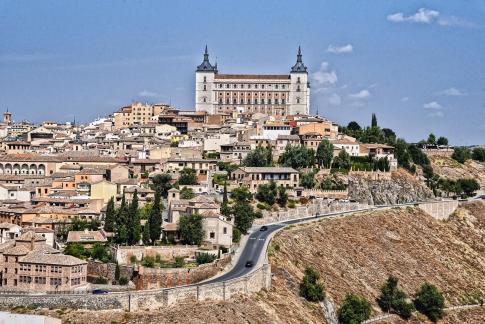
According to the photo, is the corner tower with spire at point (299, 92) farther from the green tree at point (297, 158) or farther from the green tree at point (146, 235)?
the green tree at point (146, 235)

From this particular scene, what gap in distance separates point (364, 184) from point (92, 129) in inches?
1792

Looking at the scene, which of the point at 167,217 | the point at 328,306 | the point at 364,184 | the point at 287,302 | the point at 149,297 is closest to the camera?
the point at 149,297

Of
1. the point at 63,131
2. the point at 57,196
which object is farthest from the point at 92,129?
the point at 57,196

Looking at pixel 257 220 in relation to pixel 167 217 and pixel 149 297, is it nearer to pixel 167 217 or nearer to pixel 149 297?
pixel 167 217

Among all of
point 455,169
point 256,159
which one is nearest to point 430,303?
point 256,159

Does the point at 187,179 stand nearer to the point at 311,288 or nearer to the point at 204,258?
the point at 311,288

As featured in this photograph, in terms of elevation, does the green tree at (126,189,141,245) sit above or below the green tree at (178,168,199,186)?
below

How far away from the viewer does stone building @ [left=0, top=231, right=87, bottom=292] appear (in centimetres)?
5056

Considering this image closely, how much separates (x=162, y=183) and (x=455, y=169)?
5135cm

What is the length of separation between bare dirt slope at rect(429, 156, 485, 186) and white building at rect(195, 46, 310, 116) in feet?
84.8

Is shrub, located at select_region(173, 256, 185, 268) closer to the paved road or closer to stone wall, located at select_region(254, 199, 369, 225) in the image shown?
the paved road

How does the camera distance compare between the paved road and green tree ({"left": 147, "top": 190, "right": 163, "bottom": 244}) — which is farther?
green tree ({"left": 147, "top": 190, "right": 163, "bottom": 244})

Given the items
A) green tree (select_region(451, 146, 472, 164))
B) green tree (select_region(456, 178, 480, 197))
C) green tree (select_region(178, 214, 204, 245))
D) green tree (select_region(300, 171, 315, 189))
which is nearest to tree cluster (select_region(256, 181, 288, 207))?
green tree (select_region(300, 171, 315, 189))

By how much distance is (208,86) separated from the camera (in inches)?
5354
